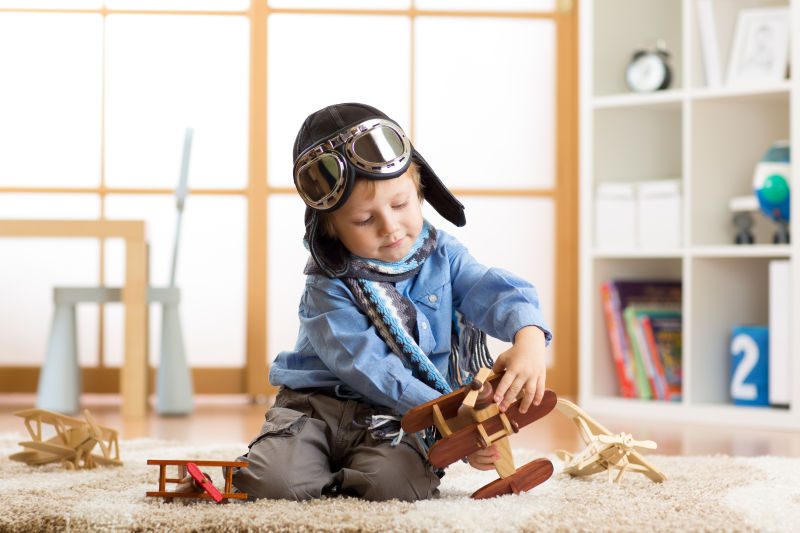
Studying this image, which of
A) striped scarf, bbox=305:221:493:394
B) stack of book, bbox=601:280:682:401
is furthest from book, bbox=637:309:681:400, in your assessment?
striped scarf, bbox=305:221:493:394

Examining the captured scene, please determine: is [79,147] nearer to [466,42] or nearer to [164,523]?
[466,42]

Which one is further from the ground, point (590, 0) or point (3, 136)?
point (590, 0)

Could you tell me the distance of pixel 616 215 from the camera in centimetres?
224

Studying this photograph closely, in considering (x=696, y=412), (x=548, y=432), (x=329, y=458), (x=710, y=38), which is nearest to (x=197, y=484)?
(x=329, y=458)

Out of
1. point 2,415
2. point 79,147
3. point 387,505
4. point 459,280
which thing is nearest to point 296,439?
point 387,505

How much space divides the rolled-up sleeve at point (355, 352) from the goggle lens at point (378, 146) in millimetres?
168

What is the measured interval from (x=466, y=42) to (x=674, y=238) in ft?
2.96

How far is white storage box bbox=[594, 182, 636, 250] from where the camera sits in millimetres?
2236

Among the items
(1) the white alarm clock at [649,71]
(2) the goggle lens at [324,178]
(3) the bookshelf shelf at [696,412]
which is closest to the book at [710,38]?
(1) the white alarm clock at [649,71]

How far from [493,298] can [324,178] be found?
0.83 feet

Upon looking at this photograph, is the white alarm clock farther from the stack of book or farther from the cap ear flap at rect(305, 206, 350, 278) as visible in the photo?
the cap ear flap at rect(305, 206, 350, 278)

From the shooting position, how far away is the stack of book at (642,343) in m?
2.21

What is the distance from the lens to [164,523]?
874 mm

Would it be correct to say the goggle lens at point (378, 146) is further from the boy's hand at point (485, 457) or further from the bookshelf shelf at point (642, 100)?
the bookshelf shelf at point (642, 100)
